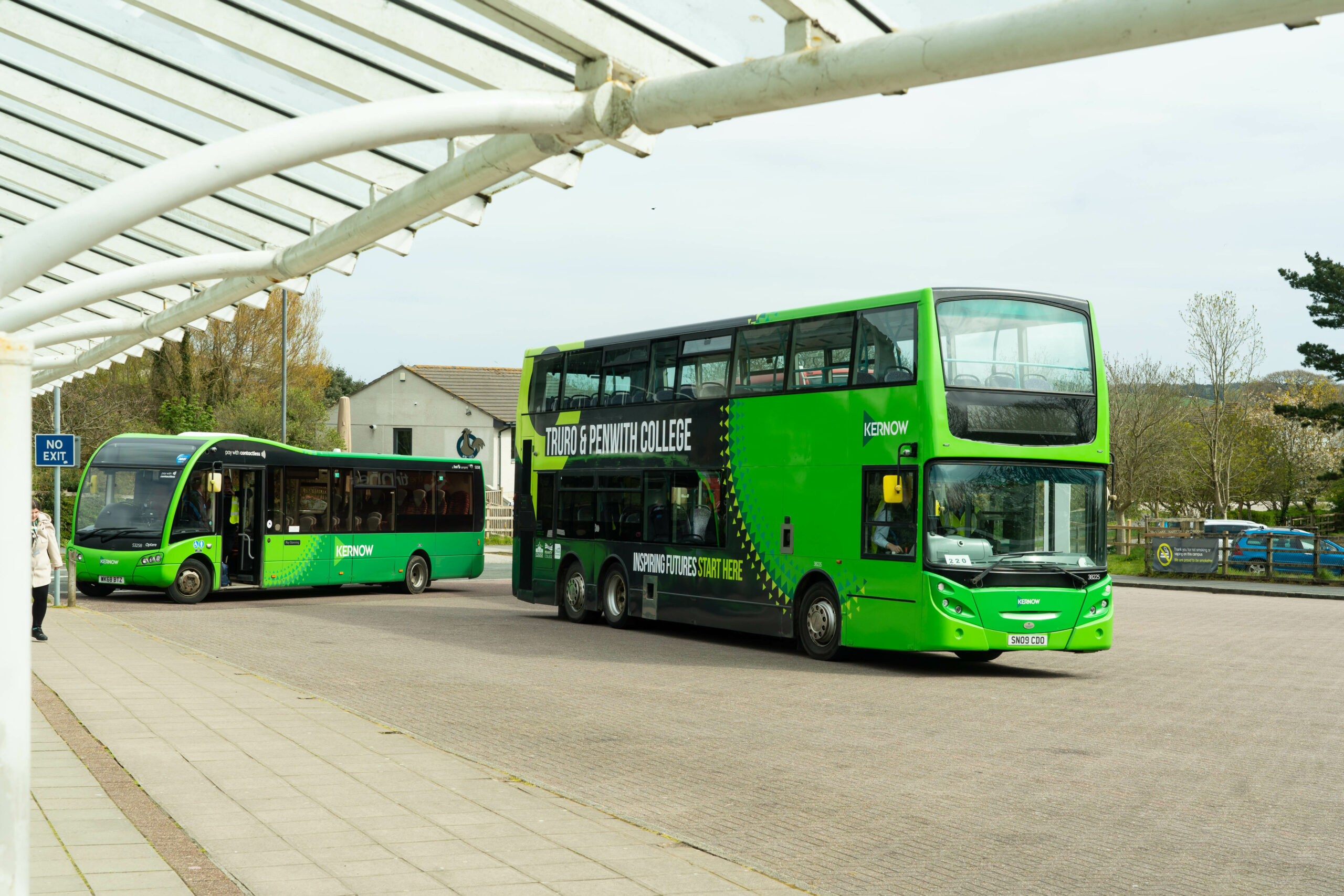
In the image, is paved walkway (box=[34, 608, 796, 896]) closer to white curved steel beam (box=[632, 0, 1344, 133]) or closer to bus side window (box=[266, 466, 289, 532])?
white curved steel beam (box=[632, 0, 1344, 133])

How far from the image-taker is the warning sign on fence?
121 feet

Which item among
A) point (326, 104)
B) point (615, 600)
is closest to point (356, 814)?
point (326, 104)

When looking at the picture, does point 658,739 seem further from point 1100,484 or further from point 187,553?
point 187,553

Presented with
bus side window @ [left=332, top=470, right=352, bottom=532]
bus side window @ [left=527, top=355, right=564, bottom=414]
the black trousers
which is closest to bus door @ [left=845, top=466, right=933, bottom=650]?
bus side window @ [left=527, top=355, right=564, bottom=414]

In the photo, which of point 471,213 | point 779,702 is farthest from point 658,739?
point 471,213

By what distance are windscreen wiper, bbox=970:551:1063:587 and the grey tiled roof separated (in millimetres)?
54994

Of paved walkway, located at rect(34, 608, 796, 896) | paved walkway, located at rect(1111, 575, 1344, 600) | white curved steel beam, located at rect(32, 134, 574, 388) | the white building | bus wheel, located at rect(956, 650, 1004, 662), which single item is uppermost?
the white building

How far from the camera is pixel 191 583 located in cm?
2423

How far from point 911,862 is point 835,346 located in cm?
936

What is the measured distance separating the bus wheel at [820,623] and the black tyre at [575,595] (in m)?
5.17

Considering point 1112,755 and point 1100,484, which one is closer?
point 1112,755

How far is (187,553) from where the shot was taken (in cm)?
2408

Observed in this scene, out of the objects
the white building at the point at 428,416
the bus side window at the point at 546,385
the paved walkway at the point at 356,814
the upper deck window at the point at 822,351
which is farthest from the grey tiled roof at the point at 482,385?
the paved walkway at the point at 356,814

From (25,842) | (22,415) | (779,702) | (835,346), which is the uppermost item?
(835,346)
